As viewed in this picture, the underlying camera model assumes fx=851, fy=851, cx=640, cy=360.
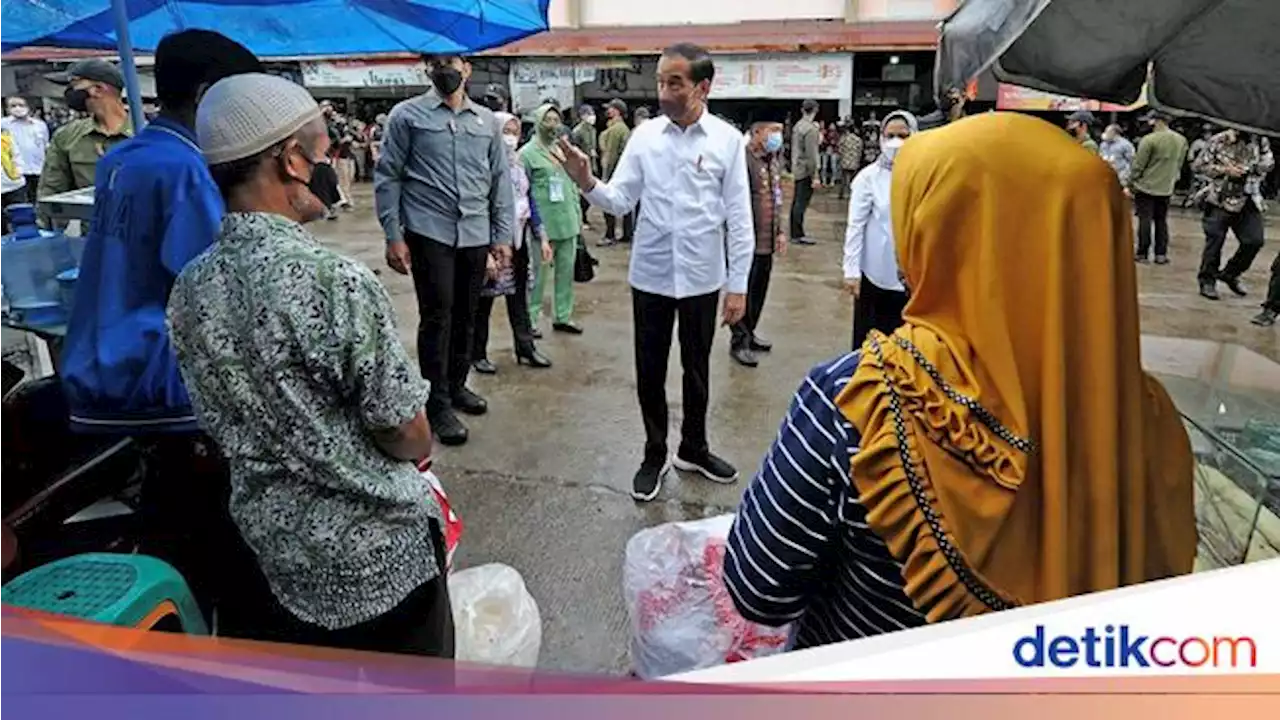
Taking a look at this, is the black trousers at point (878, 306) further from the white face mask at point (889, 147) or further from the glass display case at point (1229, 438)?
the glass display case at point (1229, 438)

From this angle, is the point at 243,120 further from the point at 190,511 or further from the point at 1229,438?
the point at 1229,438

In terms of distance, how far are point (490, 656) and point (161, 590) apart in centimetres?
83

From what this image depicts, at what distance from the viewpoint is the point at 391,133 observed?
4.01 meters

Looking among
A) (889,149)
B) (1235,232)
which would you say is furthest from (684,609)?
(1235,232)

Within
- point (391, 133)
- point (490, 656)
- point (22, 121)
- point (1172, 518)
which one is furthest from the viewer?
point (22, 121)

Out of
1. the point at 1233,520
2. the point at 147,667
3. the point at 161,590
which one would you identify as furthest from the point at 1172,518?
the point at 161,590

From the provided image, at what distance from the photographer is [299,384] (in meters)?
1.50

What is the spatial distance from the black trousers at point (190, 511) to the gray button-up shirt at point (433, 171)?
2020mm

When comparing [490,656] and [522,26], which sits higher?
[522,26]

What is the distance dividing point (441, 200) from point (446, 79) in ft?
1.84

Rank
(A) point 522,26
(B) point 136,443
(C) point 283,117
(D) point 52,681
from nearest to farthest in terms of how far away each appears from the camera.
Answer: (D) point 52,681 → (C) point 283,117 → (B) point 136,443 → (A) point 522,26

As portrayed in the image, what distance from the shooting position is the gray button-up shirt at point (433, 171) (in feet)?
13.2

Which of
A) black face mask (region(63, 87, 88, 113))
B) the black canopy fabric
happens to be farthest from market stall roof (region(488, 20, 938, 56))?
the black canopy fabric

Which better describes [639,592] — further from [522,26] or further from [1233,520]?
[522,26]
